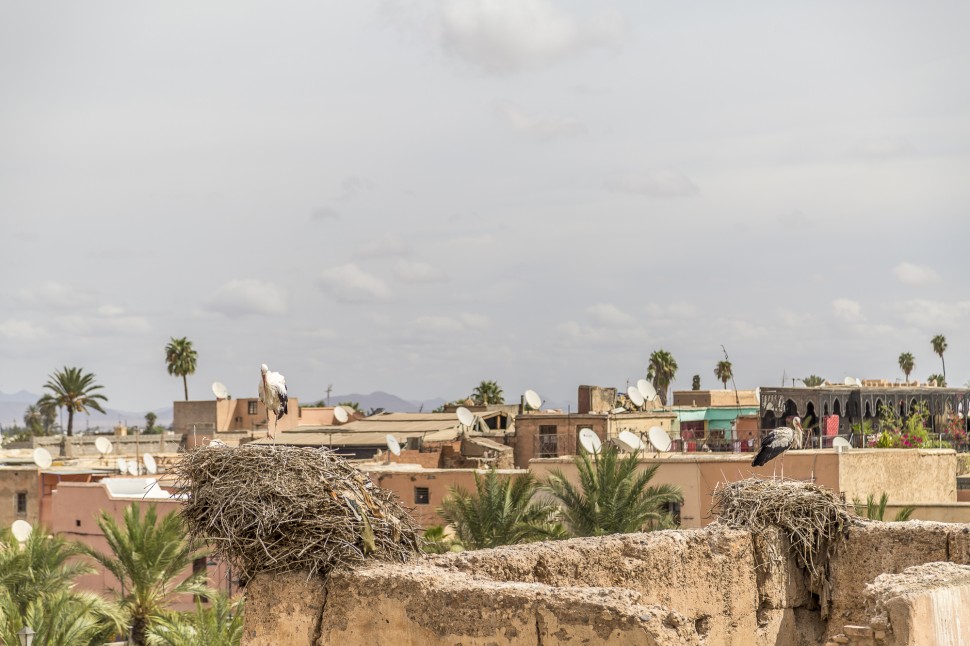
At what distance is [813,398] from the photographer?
44.9 m

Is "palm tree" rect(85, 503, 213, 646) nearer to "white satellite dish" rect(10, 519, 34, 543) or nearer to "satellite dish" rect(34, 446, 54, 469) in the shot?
"white satellite dish" rect(10, 519, 34, 543)

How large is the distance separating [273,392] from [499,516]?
475 inches

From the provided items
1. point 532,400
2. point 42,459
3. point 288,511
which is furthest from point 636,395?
point 288,511

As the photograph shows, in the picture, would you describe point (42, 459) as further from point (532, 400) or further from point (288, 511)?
point (288, 511)

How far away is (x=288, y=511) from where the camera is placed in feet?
29.6

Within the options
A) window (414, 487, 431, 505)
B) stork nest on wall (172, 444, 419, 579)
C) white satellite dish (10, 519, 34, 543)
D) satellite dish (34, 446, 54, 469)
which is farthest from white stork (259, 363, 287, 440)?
satellite dish (34, 446, 54, 469)

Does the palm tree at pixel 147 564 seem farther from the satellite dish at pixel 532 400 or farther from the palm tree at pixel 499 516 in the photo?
the satellite dish at pixel 532 400

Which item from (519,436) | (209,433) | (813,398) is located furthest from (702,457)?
(209,433)

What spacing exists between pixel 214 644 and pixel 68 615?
4138 mm

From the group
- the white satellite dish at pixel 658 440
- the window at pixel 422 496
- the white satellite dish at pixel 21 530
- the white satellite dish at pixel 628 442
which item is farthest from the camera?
the white satellite dish at pixel 21 530

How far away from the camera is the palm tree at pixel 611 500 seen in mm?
23969

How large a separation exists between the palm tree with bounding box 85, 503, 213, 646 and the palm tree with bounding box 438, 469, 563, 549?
196 inches

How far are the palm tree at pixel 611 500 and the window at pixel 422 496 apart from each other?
8.51 metres

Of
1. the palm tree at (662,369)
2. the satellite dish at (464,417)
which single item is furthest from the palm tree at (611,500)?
the palm tree at (662,369)
